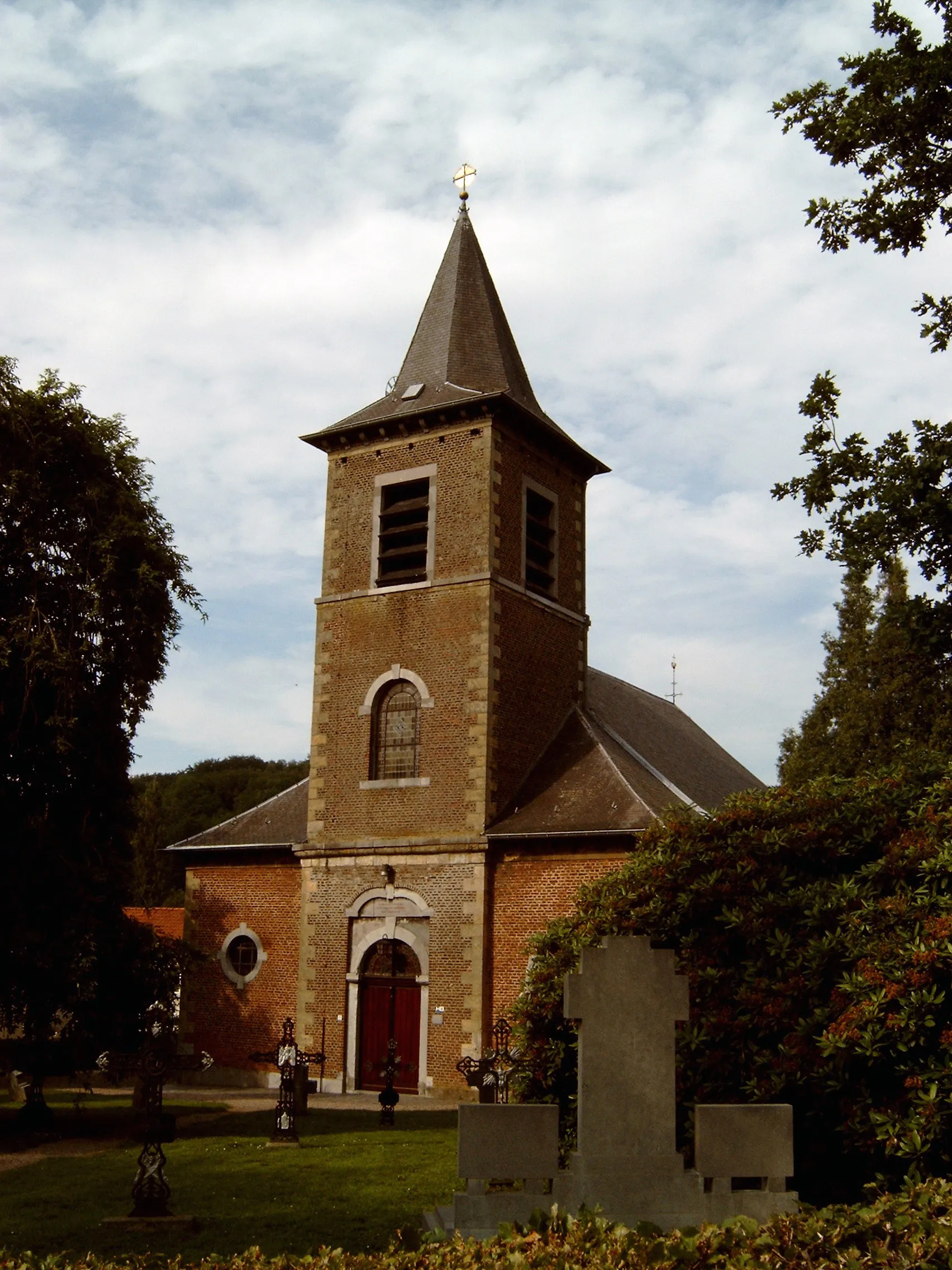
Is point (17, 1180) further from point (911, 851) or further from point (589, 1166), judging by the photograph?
point (911, 851)

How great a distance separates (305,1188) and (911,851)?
6.79m

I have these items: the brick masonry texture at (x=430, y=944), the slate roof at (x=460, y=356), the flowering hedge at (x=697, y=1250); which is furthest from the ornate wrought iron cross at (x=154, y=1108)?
the slate roof at (x=460, y=356)

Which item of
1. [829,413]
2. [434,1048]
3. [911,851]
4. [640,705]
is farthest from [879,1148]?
[640,705]

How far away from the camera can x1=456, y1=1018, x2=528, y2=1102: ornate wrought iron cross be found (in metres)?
15.9

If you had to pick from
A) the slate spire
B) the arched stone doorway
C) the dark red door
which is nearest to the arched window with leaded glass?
the arched stone doorway

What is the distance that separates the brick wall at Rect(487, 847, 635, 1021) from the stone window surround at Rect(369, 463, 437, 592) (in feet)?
18.6

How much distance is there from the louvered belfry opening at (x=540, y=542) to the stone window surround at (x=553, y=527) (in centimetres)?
2

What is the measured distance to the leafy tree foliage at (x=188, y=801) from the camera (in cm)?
4434

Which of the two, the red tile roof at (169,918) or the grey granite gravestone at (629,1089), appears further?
the red tile roof at (169,918)

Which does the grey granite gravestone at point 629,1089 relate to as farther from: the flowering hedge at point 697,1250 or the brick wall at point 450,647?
the brick wall at point 450,647

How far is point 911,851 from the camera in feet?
28.3

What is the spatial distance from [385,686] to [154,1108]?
13152 millimetres

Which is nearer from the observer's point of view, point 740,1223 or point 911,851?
point 740,1223

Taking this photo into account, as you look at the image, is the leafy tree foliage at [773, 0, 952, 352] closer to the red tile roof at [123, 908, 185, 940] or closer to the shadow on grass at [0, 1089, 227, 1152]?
the shadow on grass at [0, 1089, 227, 1152]
